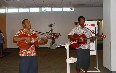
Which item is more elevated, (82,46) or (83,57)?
(82,46)

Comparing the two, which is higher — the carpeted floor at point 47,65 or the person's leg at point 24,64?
the person's leg at point 24,64

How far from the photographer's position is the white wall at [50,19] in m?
20.7

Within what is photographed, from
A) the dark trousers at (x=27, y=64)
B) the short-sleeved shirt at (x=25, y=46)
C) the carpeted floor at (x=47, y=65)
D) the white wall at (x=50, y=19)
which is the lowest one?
the carpeted floor at (x=47, y=65)

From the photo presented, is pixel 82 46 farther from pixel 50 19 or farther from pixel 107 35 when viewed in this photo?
pixel 50 19

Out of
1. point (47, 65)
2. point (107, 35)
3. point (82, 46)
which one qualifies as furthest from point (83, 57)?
point (47, 65)

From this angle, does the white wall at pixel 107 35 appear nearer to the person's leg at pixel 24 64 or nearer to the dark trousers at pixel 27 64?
the dark trousers at pixel 27 64

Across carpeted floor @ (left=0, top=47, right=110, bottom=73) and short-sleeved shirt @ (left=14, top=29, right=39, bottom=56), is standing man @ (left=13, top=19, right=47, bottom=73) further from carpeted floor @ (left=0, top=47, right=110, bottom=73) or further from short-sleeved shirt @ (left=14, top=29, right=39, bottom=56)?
carpeted floor @ (left=0, top=47, right=110, bottom=73)

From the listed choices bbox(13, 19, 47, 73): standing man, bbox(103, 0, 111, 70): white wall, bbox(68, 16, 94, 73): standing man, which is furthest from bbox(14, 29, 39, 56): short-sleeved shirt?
bbox(103, 0, 111, 70): white wall

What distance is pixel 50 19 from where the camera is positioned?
20.9 meters

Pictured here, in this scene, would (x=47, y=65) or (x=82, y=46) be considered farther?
(x=47, y=65)

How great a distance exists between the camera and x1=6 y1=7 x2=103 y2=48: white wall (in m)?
20.7

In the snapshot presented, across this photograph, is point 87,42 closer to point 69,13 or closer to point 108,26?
point 108,26

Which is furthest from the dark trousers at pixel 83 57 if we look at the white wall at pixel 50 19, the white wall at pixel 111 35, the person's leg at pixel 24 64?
the white wall at pixel 50 19

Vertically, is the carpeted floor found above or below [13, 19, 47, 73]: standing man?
below
